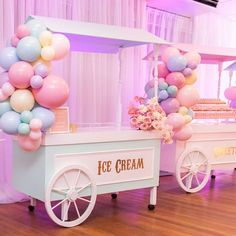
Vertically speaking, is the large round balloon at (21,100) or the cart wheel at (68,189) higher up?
the large round balloon at (21,100)

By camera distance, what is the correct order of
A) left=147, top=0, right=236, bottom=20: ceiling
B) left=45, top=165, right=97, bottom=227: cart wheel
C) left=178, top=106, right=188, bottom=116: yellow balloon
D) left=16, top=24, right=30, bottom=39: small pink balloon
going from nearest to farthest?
left=16, top=24, right=30, bottom=39: small pink balloon < left=45, top=165, right=97, bottom=227: cart wheel < left=178, top=106, right=188, bottom=116: yellow balloon < left=147, top=0, right=236, bottom=20: ceiling

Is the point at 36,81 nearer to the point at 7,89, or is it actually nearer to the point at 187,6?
the point at 7,89

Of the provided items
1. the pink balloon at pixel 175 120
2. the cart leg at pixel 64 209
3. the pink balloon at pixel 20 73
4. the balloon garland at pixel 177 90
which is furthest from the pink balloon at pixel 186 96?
the pink balloon at pixel 20 73

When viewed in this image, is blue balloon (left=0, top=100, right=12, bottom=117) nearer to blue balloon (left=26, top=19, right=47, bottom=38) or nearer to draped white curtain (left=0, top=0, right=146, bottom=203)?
blue balloon (left=26, top=19, right=47, bottom=38)

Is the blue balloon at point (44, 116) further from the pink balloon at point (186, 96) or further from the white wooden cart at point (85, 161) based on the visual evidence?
the pink balloon at point (186, 96)

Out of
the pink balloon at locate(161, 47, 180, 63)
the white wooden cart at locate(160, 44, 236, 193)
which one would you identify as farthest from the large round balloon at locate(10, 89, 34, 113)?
A: the white wooden cart at locate(160, 44, 236, 193)

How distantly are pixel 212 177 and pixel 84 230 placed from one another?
2.59m

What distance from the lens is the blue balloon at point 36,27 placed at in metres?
2.89

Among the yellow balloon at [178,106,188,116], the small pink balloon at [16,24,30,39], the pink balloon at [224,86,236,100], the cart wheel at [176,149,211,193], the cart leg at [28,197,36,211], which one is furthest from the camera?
the pink balloon at [224,86,236,100]

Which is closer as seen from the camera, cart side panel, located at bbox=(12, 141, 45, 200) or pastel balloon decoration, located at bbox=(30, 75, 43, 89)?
pastel balloon decoration, located at bbox=(30, 75, 43, 89)

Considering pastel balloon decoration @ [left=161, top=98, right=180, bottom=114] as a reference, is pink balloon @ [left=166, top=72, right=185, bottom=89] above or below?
above

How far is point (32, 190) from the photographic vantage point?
3174mm

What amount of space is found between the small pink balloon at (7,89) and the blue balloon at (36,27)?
400 millimetres

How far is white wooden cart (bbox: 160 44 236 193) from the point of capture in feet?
13.8
